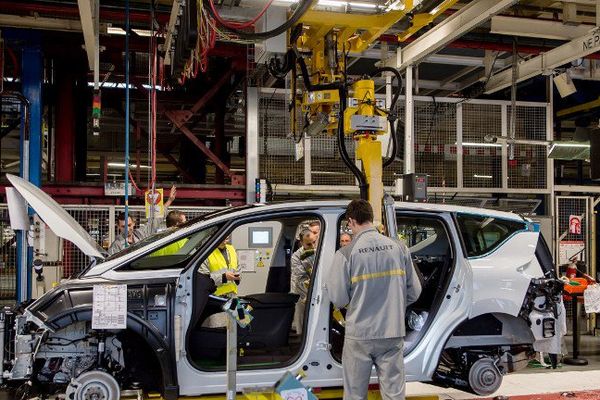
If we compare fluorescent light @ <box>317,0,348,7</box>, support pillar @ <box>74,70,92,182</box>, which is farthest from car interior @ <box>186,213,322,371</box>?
support pillar @ <box>74,70,92,182</box>

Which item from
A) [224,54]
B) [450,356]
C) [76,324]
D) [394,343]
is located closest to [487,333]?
[450,356]

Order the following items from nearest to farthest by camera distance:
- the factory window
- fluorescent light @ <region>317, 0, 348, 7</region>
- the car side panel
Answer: the car side panel → the factory window → fluorescent light @ <region>317, 0, 348, 7</region>

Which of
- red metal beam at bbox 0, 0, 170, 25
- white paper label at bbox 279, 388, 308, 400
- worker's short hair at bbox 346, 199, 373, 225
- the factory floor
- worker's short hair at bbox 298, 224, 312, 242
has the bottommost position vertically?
the factory floor

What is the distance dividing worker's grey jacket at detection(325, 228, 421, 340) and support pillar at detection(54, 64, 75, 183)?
21.6 feet

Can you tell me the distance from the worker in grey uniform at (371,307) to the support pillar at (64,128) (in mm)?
6580

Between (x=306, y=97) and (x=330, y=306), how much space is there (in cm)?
209

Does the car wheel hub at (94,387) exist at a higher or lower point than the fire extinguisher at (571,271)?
lower

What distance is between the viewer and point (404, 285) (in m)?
4.05

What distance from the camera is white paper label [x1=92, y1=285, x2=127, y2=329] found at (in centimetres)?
397

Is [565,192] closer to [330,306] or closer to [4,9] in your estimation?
[330,306]

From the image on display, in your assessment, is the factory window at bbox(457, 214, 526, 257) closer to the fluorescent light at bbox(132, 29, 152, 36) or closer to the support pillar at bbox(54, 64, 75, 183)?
the fluorescent light at bbox(132, 29, 152, 36)

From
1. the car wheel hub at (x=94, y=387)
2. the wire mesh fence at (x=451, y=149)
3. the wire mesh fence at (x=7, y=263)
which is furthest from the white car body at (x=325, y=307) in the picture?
the wire mesh fence at (x=7, y=263)

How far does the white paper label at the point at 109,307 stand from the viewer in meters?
3.97

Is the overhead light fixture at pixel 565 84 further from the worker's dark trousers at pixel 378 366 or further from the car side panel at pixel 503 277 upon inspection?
the worker's dark trousers at pixel 378 366
